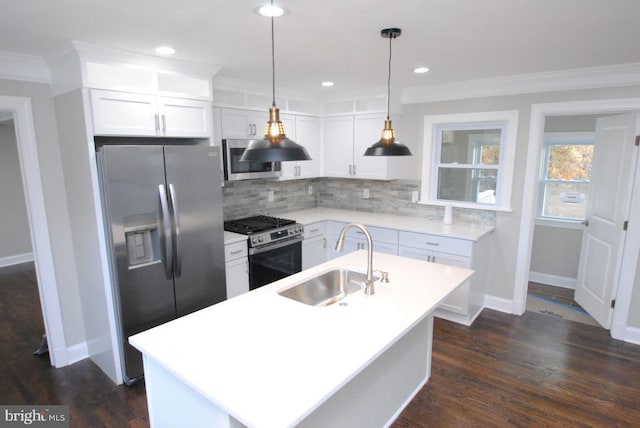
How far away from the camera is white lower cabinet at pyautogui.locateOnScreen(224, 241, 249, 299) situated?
3.28m

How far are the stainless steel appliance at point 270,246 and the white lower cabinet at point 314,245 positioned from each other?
10 cm

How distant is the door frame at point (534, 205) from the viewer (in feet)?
10.6

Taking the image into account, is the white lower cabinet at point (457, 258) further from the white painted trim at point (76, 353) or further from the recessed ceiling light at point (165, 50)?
the white painted trim at point (76, 353)

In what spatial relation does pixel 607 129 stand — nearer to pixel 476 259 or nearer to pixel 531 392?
pixel 476 259

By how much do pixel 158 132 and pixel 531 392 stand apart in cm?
338

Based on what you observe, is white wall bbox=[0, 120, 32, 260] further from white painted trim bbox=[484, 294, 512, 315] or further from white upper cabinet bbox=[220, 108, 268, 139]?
white painted trim bbox=[484, 294, 512, 315]

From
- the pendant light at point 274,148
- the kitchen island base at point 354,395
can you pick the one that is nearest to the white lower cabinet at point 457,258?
the kitchen island base at point 354,395

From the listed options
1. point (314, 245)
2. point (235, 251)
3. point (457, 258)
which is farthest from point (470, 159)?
Result: point (235, 251)

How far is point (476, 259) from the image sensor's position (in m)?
3.65

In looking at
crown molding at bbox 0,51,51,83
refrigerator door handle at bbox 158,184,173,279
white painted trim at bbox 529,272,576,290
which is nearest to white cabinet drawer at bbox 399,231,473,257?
white painted trim at bbox 529,272,576,290

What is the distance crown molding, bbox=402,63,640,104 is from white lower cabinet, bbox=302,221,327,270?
71.1 inches

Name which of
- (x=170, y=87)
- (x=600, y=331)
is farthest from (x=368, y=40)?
(x=600, y=331)

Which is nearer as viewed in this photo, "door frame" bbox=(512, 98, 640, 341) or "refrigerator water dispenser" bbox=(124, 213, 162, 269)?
"refrigerator water dispenser" bbox=(124, 213, 162, 269)

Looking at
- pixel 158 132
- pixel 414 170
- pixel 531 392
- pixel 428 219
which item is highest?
pixel 158 132
